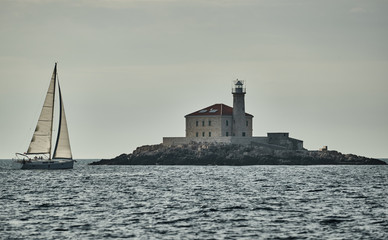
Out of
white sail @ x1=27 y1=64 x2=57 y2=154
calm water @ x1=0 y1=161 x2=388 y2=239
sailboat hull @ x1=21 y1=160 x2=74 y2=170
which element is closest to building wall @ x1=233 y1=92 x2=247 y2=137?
sailboat hull @ x1=21 y1=160 x2=74 y2=170

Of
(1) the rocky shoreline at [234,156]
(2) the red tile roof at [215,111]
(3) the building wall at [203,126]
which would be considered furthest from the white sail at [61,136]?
(2) the red tile roof at [215,111]

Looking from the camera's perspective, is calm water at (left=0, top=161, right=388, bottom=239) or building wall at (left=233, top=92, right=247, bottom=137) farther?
building wall at (left=233, top=92, right=247, bottom=137)

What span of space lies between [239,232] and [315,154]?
81.0 metres

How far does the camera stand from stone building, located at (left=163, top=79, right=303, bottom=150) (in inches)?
4181

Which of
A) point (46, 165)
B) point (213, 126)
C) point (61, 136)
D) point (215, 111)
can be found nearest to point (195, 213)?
point (61, 136)

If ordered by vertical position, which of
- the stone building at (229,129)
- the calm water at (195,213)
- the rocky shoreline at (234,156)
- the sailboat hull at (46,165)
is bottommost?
the calm water at (195,213)

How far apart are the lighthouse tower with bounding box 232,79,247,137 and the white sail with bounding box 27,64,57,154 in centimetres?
3237

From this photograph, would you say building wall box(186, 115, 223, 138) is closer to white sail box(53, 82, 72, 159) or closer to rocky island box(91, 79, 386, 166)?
rocky island box(91, 79, 386, 166)

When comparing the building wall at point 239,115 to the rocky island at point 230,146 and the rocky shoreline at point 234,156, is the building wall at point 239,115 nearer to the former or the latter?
the rocky island at point 230,146

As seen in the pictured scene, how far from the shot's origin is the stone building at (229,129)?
348ft

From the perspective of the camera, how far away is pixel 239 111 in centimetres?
10706

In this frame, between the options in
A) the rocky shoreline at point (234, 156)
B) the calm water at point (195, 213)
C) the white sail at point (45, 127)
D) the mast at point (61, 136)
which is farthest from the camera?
the rocky shoreline at point (234, 156)

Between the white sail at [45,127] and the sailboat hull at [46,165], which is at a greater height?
the white sail at [45,127]

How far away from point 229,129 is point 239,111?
338 centimetres
